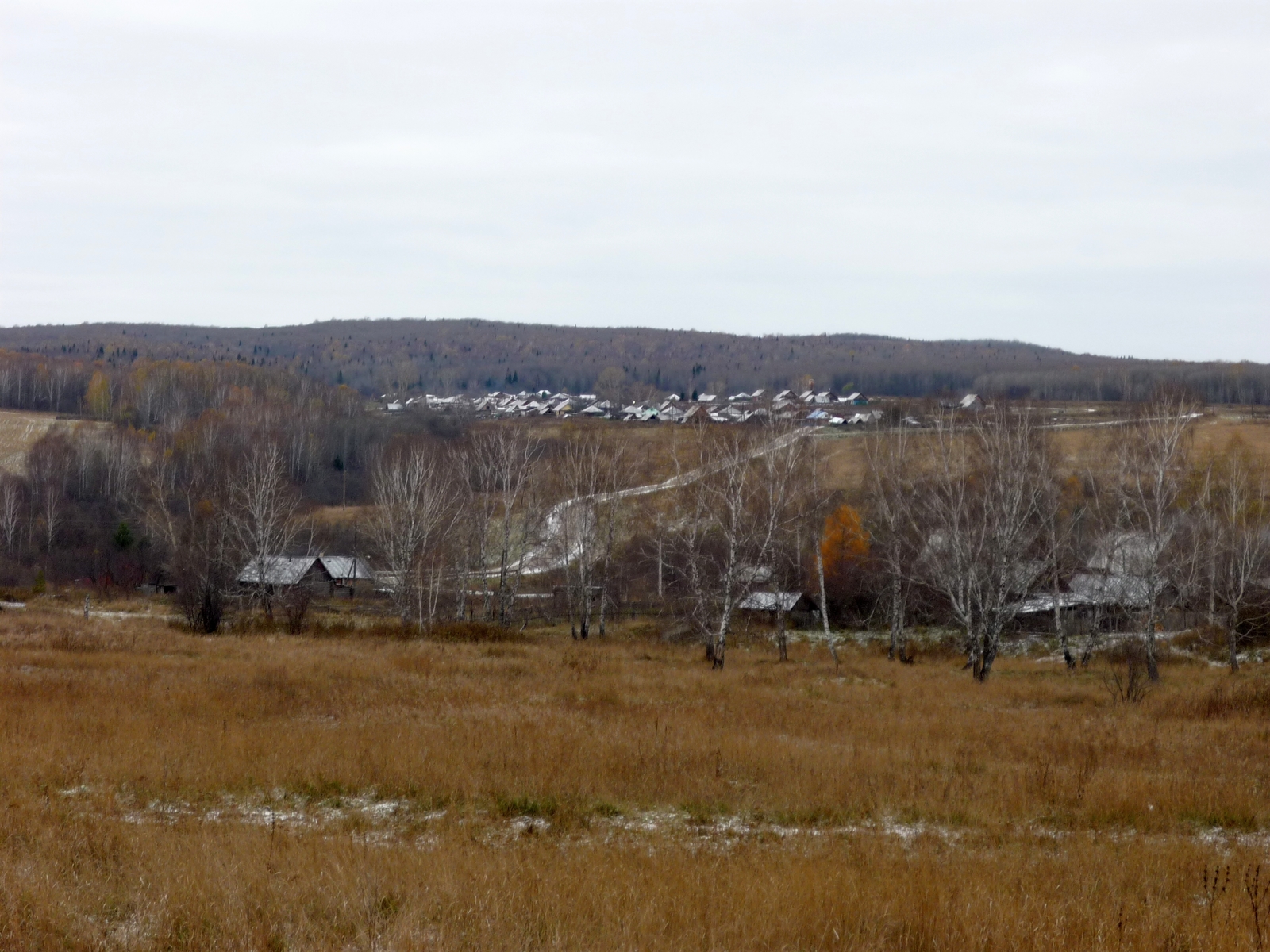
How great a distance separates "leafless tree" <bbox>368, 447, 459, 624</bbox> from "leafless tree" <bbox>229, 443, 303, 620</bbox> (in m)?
4.82

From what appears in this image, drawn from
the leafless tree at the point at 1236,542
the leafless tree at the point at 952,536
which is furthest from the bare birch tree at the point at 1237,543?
the leafless tree at the point at 952,536

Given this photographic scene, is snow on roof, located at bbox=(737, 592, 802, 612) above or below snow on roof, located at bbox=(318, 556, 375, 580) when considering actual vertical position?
above

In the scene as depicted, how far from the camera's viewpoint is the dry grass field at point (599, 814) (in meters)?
6.27

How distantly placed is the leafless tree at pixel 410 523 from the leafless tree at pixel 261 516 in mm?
4822

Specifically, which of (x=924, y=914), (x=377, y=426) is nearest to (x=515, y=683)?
(x=924, y=914)

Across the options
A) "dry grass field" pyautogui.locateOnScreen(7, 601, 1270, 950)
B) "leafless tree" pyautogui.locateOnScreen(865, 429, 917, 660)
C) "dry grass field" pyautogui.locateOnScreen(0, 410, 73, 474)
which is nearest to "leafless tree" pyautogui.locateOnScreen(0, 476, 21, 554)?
"dry grass field" pyautogui.locateOnScreen(0, 410, 73, 474)

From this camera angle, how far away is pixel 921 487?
3862 cm

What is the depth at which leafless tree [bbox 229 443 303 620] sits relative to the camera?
42344mm

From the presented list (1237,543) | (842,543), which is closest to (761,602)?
(842,543)

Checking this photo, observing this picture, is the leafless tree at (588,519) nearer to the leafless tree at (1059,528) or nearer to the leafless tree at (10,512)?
the leafless tree at (1059,528)

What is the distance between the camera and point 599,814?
403 inches

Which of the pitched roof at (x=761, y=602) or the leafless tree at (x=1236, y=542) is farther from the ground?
the leafless tree at (x=1236, y=542)

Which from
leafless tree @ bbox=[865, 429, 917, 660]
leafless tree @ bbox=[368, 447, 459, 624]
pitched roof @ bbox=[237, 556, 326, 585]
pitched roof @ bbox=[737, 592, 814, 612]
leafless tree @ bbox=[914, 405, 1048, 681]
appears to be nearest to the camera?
leafless tree @ bbox=[914, 405, 1048, 681]

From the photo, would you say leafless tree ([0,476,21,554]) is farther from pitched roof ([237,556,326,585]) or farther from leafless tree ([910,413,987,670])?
leafless tree ([910,413,987,670])
